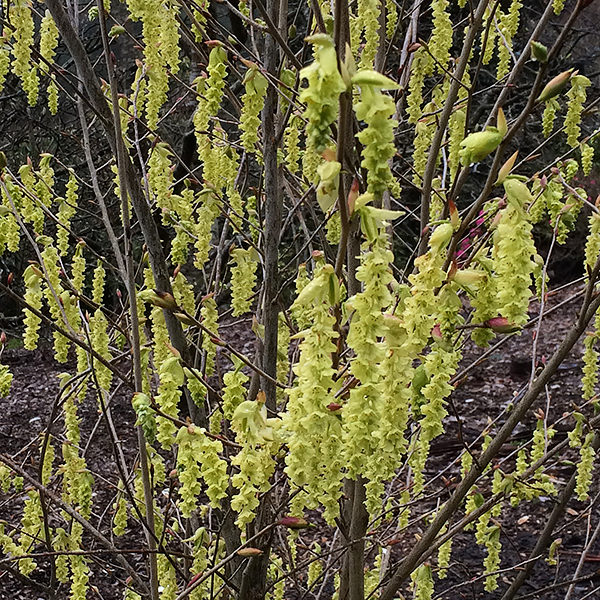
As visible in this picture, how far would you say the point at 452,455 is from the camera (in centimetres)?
535

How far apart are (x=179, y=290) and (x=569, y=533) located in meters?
3.13

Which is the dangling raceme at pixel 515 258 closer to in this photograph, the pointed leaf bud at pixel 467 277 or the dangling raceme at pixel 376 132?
the pointed leaf bud at pixel 467 277

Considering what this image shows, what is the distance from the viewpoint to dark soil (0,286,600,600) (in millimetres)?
3521

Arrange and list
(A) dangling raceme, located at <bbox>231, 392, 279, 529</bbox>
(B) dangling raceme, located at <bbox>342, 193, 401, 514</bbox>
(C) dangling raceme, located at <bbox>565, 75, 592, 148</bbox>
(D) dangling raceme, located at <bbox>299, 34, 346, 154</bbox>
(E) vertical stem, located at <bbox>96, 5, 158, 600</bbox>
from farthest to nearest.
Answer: (C) dangling raceme, located at <bbox>565, 75, 592, 148</bbox>
(E) vertical stem, located at <bbox>96, 5, 158, 600</bbox>
(A) dangling raceme, located at <bbox>231, 392, 279, 529</bbox>
(B) dangling raceme, located at <bbox>342, 193, 401, 514</bbox>
(D) dangling raceme, located at <bbox>299, 34, 346, 154</bbox>

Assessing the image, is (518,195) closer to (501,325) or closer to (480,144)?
(480,144)

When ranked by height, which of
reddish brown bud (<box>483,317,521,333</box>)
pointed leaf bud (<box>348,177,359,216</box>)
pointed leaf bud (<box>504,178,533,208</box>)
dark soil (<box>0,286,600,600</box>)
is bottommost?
dark soil (<box>0,286,600,600</box>)

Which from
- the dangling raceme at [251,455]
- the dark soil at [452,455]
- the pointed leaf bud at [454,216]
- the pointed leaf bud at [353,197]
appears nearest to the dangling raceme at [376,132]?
the pointed leaf bud at [353,197]

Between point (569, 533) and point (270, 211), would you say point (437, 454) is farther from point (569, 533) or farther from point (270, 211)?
point (270, 211)

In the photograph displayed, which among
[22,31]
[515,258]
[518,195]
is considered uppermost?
[22,31]

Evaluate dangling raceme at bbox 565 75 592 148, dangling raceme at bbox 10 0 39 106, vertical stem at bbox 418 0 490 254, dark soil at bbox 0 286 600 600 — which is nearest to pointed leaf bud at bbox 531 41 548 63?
vertical stem at bbox 418 0 490 254

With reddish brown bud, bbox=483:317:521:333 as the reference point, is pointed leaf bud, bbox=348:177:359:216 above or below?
above

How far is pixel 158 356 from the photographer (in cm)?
238

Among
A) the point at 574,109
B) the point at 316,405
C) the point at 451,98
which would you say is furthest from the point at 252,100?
the point at 574,109

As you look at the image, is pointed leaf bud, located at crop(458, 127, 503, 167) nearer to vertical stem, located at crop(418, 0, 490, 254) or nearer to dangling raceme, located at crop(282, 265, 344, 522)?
dangling raceme, located at crop(282, 265, 344, 522)
